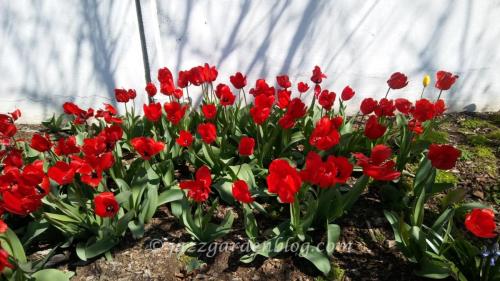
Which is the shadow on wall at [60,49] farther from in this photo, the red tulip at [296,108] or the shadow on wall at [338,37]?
the red tulip at [296,108]

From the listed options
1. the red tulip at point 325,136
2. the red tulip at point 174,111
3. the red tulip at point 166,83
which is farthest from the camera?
the red tulip at point 166,83

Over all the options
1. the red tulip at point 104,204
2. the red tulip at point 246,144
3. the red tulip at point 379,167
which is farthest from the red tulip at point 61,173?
the red tulip at point 379,167

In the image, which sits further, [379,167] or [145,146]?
[145,146]

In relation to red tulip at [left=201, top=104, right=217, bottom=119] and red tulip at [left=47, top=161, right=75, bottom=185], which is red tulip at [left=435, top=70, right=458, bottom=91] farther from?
red tulip at [left=47, top=161, right=75, bottom=185]

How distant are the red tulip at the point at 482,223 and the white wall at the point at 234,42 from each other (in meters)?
2.57

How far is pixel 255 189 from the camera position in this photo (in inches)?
106

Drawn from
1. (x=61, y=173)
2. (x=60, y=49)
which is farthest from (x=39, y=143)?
(x=60, y=49)

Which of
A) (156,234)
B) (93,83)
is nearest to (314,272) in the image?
(156,234)

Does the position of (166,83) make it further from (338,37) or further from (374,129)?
(338,37)

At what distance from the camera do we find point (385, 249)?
7.88ft

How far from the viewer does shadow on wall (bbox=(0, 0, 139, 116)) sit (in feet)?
12.0

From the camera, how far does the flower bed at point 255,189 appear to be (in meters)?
1.96

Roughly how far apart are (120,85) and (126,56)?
322 millimetres

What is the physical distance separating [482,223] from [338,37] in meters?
2.65
